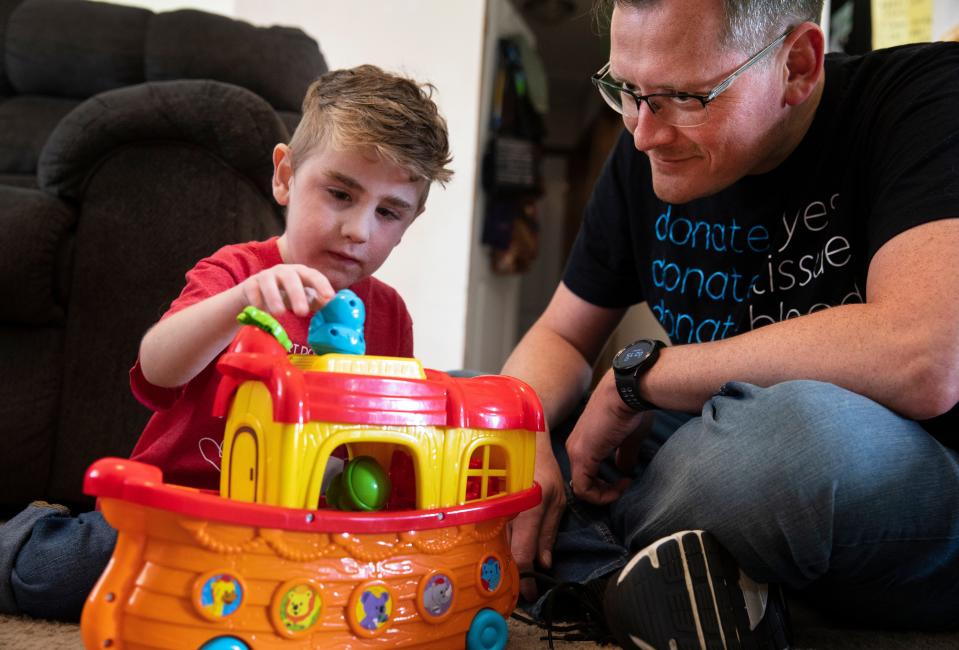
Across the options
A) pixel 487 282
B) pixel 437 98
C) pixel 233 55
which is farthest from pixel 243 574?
pixel 487 282

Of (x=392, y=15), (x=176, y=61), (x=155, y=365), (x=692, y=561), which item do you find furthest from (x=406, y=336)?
(x=392, y=15)

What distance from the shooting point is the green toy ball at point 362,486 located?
2.44ft

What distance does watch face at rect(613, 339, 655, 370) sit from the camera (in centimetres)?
96

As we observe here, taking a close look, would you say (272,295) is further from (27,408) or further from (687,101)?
(27,408)

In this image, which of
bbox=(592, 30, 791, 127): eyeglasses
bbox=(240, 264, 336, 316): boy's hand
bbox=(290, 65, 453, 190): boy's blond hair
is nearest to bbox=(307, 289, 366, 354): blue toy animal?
bbox=(240, 264, 336, 316): boy's hand

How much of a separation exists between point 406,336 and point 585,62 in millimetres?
4396

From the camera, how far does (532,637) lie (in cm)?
92

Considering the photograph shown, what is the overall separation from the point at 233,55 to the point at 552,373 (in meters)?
1.07

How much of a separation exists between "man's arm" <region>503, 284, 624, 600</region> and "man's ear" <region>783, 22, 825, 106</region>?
1.41ft

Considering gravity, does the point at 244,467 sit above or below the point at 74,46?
below

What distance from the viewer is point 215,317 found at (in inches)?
31.6

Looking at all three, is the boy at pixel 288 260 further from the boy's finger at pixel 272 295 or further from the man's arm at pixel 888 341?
the man's arm at pixel 888 341

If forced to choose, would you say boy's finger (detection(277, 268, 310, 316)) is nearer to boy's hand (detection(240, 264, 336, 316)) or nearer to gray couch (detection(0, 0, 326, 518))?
boy's hand (detection(240, 264, 336, 316))

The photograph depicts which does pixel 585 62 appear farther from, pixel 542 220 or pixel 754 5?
pixel 754 5
